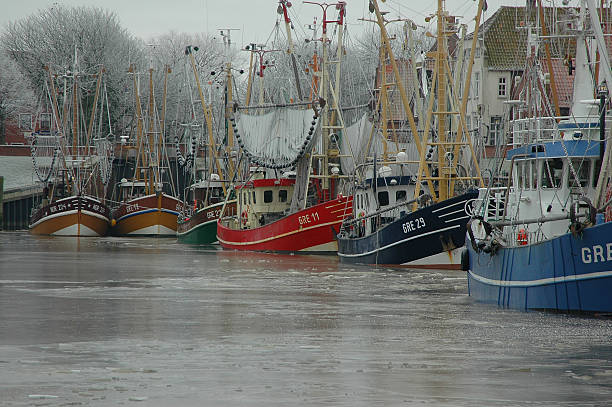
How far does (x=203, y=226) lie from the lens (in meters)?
63.7

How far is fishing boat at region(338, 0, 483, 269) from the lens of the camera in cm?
3462

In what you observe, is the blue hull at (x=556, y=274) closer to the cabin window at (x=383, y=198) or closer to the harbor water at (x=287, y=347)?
the harbor water at (x=287, y=347)

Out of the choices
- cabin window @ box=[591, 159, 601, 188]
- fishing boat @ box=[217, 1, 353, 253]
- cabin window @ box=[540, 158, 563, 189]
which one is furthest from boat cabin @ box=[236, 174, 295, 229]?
cabin window @ box=[591, 159, 601, 188]

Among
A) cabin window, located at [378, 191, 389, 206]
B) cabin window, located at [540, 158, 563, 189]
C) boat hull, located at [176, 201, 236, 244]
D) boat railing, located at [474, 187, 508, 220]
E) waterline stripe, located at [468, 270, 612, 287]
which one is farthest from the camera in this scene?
boat hull, located at [176, 201, 236, 244]

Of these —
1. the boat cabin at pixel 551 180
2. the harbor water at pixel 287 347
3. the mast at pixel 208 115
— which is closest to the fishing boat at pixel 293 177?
the mast at pixel 208 115

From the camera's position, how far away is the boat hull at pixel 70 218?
73.2 meters

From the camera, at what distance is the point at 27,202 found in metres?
85.1

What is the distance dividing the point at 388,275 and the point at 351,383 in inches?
801

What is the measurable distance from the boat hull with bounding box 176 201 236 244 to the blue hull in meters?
41.5

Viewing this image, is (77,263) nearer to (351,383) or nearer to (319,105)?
(319,105)

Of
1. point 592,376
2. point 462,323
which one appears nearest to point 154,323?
point 462,323

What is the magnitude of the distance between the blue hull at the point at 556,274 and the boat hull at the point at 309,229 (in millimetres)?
22084

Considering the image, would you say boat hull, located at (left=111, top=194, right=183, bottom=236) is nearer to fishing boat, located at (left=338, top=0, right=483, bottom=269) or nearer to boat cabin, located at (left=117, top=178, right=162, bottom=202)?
boat cabin, located at (left=117, top=178, right=162, bottom=202)

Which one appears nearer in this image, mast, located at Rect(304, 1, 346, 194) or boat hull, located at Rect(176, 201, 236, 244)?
mast, located at Rect(304, 1, 346, 194)
